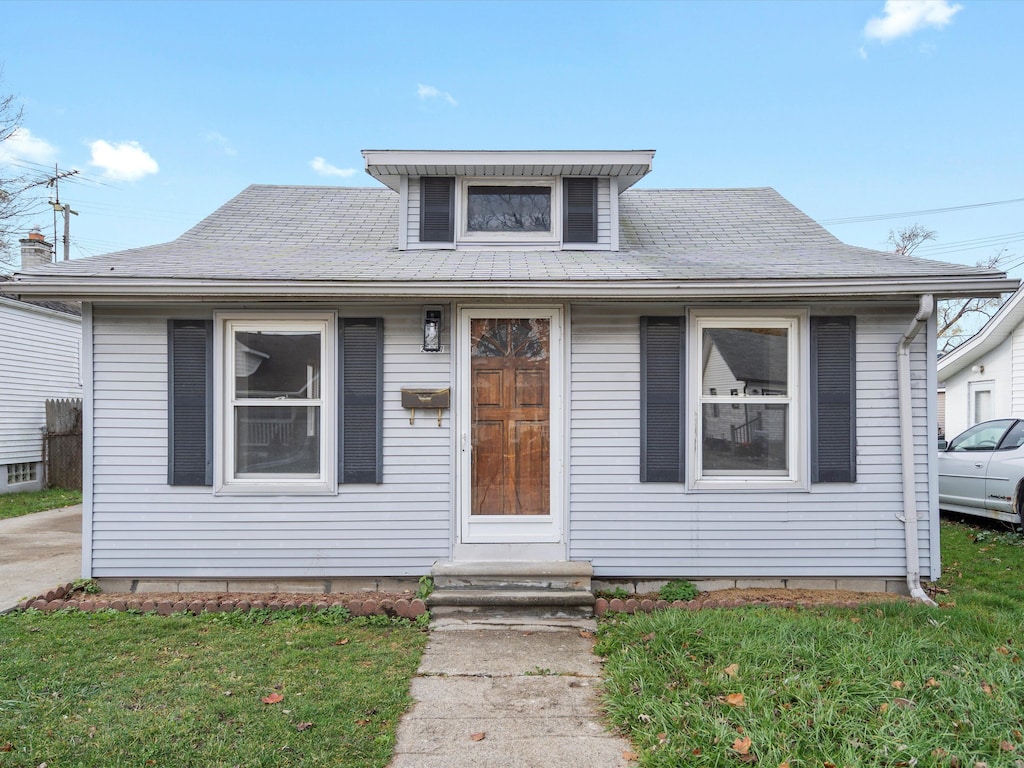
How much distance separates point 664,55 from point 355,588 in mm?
15014

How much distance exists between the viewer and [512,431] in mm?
4918

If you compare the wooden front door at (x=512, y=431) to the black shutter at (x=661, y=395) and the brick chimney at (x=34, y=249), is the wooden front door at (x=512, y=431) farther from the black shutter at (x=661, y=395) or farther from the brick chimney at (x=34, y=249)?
the brick chimney at (x=34, y=249)

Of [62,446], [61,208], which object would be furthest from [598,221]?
[61,208]

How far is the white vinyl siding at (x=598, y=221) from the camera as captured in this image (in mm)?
5590

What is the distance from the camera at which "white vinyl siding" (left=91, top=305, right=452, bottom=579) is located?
4.81 meters

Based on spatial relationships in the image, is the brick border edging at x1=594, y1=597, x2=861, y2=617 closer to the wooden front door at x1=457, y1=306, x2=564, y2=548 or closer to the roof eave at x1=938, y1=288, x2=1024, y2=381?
the wooden front door at x1=457, y1=306, x2=564, y2=548

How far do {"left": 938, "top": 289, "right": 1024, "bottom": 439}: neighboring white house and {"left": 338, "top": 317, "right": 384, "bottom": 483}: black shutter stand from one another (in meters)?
8.96

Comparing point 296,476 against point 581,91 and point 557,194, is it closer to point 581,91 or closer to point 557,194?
point 557,194

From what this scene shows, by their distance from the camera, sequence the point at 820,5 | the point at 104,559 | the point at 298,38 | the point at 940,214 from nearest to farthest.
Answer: the point at 104,559, the point at 820,5, the point at 298,38, the point at 940,214

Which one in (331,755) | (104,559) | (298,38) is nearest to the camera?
(331,755)

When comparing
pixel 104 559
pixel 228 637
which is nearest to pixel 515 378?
pixel 228 637

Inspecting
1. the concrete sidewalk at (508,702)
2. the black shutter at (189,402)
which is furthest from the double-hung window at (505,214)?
the concrete sidewalk at (508,702)

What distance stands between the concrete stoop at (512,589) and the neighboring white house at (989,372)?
808 centimetres

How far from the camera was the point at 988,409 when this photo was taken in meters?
10.1
